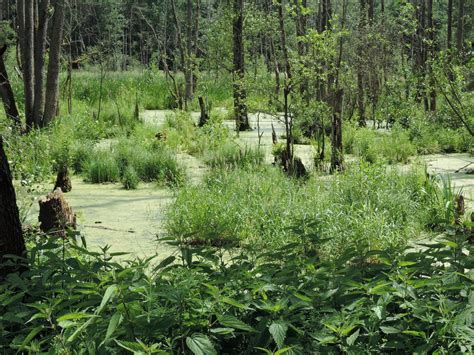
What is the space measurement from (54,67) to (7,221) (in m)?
9.31

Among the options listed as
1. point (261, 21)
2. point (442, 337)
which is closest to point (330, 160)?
point (261, 21)

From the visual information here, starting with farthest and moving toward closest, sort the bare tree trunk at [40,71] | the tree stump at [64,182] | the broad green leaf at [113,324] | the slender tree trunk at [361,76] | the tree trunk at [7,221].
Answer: the slender tree trunk at [361,76] → the bare tree trunk at [40,71] → the tree stump at [64,182] → the tree trunk at [7,221] → the broad green leaf at [113,324]

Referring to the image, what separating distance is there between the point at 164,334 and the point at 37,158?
7.49m

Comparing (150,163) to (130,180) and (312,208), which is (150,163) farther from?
(312,208)

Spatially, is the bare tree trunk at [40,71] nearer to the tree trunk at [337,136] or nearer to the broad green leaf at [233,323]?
the tree trunk at [337,136]

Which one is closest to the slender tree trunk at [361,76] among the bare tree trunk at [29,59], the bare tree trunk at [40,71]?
the bare tree trunk at [40,71]

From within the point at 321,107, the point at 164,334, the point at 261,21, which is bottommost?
the point at 164,334

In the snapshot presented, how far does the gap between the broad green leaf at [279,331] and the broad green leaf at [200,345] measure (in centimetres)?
22

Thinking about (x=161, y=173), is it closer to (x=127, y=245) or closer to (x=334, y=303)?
(x=127, y=245)

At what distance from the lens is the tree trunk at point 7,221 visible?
337 centimetres

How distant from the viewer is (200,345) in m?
2.38

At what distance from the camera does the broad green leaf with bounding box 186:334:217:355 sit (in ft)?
7.70

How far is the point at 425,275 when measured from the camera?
10.3 ft

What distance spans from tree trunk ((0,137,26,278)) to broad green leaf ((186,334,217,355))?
1.33 meters
